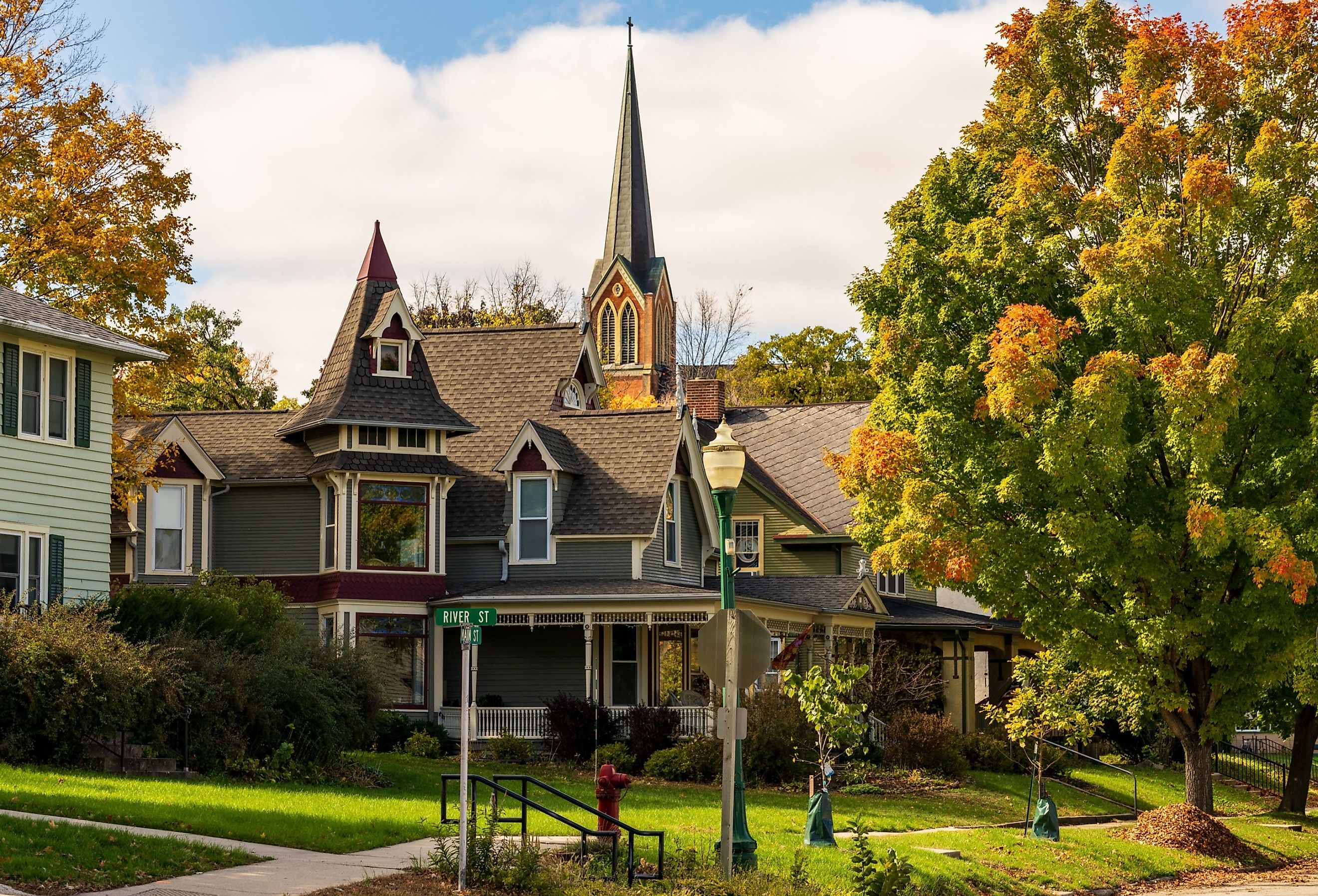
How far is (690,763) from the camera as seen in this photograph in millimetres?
A: 29781

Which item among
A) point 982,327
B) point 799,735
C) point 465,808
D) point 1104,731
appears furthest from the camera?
point 1104,731

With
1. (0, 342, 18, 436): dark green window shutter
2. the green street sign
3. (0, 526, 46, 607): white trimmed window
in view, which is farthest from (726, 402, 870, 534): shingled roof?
the green street sign

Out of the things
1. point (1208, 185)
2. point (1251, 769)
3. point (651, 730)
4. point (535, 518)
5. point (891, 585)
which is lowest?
point (1251, 769)

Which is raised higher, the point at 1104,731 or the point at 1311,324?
the point at 1311,324

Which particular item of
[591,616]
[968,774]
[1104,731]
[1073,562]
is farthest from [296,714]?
[1104,731]

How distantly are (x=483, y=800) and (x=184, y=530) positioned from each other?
15359 millimetres

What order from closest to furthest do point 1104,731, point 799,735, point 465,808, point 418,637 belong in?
point 465,808, point 799,735, point 418,637, point 1104,731

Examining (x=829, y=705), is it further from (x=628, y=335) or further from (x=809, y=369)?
(x=628, y=335)

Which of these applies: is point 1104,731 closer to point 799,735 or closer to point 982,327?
point 799,735

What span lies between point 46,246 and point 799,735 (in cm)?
1810

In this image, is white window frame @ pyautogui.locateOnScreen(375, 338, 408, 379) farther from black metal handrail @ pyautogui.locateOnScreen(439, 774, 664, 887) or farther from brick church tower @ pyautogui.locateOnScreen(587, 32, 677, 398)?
brick church tower @ pyautogui.locateOnScreen(587, 32, 677, 398)

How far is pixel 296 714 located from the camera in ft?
79.0

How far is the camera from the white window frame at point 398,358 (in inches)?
1409

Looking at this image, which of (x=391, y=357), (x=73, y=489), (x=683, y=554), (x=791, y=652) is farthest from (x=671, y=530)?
(x=73, y=489)
